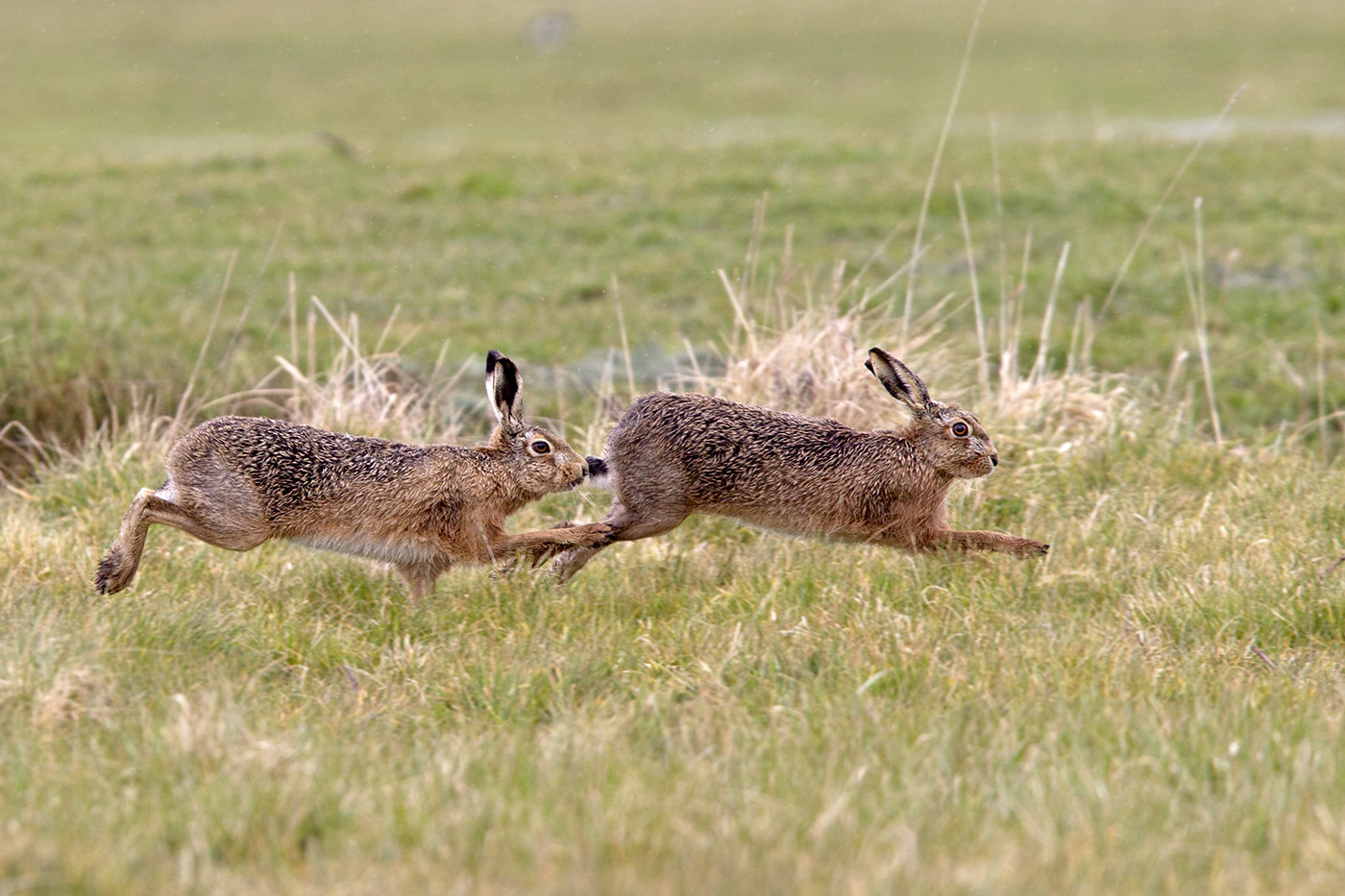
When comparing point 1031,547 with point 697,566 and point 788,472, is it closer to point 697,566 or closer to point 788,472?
point 788,472

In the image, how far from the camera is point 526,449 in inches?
230

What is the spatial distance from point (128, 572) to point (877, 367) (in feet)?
9.14

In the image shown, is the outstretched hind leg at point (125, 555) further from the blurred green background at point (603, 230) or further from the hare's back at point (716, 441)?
the blurred green background at point (603, 230)

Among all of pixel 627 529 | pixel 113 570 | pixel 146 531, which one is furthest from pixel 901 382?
pixel 113 570

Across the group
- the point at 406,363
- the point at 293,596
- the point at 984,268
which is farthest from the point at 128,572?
the point at 984,268

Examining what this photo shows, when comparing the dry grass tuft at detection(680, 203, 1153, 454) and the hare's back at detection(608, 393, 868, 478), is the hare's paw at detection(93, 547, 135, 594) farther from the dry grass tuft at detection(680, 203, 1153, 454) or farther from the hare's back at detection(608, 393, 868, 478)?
the dry grass tuft at detection(680, 203, 1153, 454)

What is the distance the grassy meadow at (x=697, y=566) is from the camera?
3424 mm

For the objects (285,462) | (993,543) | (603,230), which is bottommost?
(603,230)

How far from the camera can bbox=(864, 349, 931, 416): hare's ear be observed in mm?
5945

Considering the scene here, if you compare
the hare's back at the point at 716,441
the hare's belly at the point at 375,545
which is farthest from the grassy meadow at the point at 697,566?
the hare's back at the point at 716,441

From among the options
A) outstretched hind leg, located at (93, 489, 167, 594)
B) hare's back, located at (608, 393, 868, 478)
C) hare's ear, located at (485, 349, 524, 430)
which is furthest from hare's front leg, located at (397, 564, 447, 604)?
outstretched hind leg, located at (93, 489, 167, 594)

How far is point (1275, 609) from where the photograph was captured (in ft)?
16.7

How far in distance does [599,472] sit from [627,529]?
0.25m

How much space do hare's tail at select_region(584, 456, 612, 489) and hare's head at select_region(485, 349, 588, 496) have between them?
0.13m
